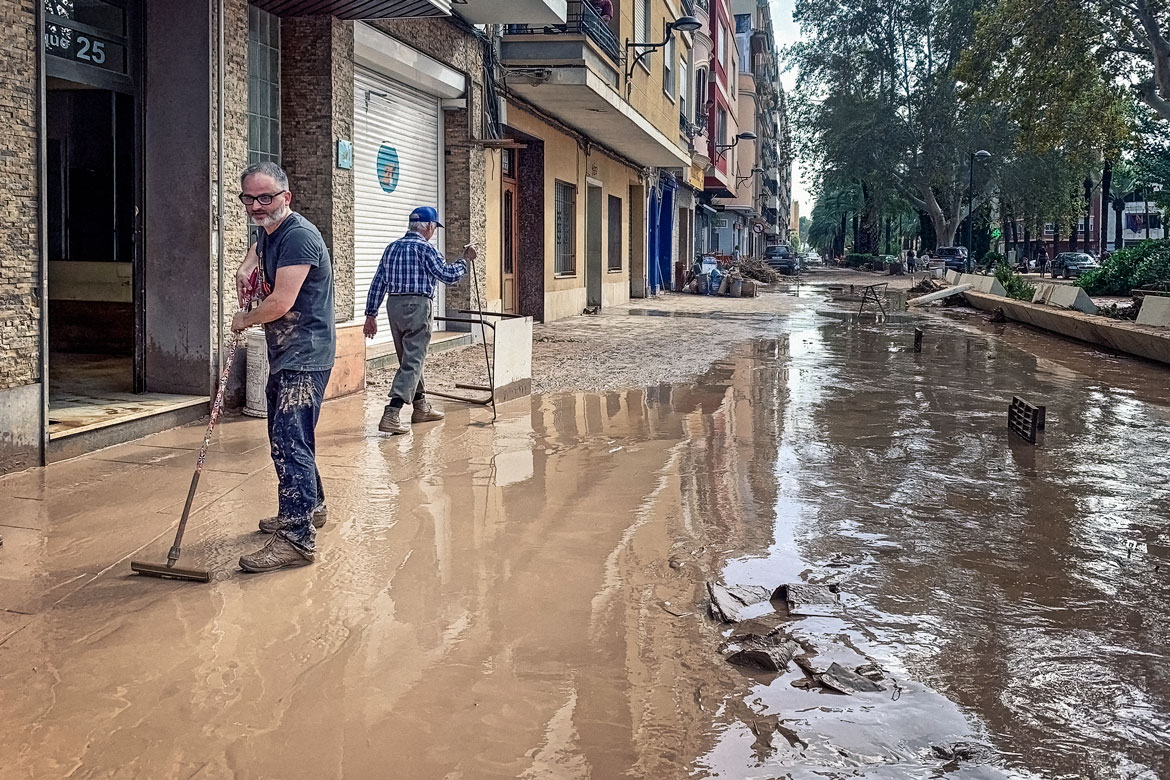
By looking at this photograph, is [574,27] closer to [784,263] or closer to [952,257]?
[952,257]

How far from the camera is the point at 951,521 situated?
230 inches

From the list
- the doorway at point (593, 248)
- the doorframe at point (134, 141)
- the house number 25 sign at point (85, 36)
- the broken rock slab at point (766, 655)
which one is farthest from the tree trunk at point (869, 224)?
the broken rock slab at point (766, 655)

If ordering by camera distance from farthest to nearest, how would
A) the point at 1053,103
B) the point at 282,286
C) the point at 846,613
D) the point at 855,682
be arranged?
the point at 1053,103
the point at 282,286
the point at 846,613
the point at 855,682

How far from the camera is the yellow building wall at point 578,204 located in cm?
Answer: 1917

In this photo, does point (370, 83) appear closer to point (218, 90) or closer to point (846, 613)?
point (218, 90)

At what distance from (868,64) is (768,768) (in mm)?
48924

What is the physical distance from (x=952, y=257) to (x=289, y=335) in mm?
49239

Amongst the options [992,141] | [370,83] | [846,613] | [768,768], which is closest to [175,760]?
[768,768]

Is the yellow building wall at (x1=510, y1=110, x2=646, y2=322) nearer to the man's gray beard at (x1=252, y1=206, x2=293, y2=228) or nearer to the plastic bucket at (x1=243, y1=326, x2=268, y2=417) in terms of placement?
the plastic bucket at (x1=243, y1=326, x2=268, y2=417)

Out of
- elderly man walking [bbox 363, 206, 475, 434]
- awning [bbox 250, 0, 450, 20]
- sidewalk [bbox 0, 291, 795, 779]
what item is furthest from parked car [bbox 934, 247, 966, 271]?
sidewalk [bbox 0, 291, 795, 779]

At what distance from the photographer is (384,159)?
12.9m

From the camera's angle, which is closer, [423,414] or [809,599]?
[809,599]

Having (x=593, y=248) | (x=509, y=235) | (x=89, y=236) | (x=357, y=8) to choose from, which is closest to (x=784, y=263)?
(x=593, y=248)

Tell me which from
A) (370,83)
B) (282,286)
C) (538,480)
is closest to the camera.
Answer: (282,286)
